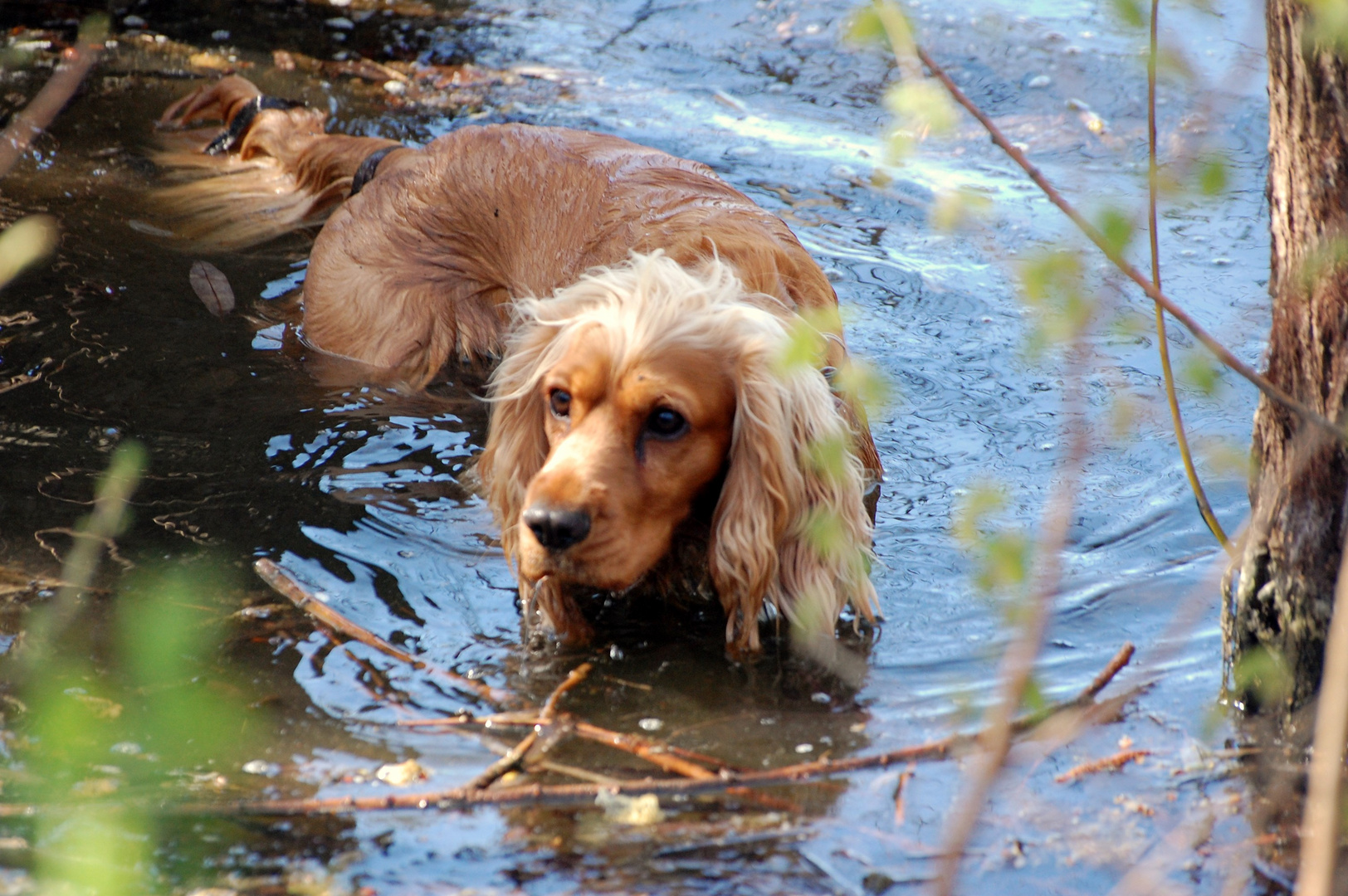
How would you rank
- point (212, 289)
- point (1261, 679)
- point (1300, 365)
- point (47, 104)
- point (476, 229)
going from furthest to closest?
point (212, 289), point (476, 229), point (1261, 679), point (1300, 365), point (47, 104)

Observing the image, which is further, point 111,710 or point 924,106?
point 111,710

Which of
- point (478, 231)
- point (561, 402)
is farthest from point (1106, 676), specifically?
point (478, 231)

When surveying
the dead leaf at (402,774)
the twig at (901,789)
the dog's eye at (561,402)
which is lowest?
the dead leaf at (402,774)

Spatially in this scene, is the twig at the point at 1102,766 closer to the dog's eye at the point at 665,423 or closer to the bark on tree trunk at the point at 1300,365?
the bark on tree trunk at the point at 1300,365

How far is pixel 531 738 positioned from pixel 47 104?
1.40 meters

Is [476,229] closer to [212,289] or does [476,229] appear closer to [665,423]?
[212,289]

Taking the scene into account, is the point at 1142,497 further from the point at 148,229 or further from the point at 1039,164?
the point at 148,229

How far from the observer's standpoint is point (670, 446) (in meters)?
3.09

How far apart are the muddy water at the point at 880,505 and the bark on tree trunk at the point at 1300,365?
266 mm

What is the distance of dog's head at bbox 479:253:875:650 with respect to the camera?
288cm

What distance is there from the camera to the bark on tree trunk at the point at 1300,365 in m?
2.18

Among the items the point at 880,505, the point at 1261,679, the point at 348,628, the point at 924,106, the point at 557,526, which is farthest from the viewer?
the point at 880,505

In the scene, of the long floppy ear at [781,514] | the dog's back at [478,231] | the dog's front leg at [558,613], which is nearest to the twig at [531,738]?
the dog's front leg at [558,613]

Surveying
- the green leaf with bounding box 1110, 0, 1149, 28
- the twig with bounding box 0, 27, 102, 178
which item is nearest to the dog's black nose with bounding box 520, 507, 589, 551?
the twig with bounding box 0, 27, 102, 178
